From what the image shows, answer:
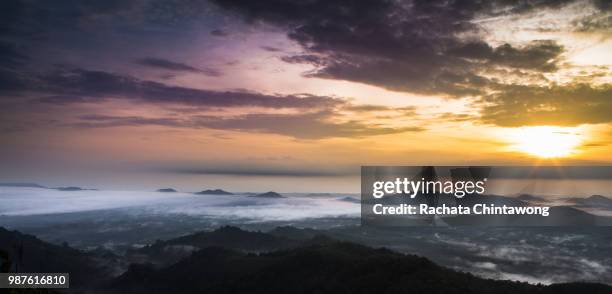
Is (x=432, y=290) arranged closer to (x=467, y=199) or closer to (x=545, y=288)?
(x=545, y=288)

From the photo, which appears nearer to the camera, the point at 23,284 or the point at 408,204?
the point at 408,204

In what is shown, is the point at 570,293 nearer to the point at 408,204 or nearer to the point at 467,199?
the point at 467,199

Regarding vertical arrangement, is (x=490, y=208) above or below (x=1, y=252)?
above

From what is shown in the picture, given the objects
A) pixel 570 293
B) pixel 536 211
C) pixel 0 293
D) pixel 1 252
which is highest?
pixel 536 211

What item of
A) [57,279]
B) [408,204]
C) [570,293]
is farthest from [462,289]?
[57,279]

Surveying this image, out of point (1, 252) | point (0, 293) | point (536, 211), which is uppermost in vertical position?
point (536, 211)

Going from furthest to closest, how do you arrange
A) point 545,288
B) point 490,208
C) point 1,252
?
point 545,288, point 490,208, point 1,252

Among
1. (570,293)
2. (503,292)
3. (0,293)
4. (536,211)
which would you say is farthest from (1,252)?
(570,293)

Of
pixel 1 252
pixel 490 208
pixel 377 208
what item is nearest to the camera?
pixel 1 252

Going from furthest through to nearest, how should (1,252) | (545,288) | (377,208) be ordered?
(545,288), (377,208), (1,252)
